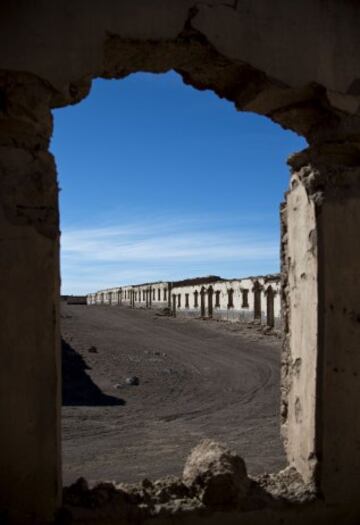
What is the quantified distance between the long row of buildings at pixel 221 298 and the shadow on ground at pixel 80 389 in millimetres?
8700

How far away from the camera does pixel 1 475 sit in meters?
3.09

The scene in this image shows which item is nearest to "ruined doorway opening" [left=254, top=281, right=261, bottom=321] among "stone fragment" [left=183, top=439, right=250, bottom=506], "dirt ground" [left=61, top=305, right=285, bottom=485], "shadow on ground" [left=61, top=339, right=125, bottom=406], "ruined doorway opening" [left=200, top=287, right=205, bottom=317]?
"dirt ground" [left=61, top=305, right=285, bottom=485]

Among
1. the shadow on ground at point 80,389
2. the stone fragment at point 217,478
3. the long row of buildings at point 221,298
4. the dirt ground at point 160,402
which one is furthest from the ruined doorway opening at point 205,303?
the stone fragment at point 217,478

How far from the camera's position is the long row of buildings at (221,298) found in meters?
19.5

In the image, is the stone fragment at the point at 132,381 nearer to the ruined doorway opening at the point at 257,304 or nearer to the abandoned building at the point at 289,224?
the abandoned building at the point at 289,224

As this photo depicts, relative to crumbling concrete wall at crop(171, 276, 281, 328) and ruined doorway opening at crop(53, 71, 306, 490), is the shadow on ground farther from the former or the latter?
ruined doorway opening at crop(53, 71, 306, 490)

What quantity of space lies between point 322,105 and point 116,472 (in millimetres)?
3822

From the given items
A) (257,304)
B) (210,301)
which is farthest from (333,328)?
(210,301)

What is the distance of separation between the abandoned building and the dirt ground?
209cm

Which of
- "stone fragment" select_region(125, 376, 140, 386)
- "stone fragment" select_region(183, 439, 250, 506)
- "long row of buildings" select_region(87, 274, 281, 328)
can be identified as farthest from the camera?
"long row of buildings" select_region(87, 274, 281, 328)

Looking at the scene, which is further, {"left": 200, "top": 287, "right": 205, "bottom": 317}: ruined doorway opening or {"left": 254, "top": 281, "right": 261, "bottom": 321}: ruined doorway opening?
{"left": 200, "top": 287, "right": 205, "bottom": 317}: ruined doorway opening

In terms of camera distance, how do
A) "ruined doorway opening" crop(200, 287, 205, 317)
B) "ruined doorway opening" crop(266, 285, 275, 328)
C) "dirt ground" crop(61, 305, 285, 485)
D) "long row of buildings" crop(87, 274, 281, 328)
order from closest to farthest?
1. "dirt ground" crop(61, 305, 285, 485)
2. "ruined doorway opening" crop(266, 285, 275, 328)
3. "long row of buildings" crop(87, 274, 281, 328)
4. "ruined doorway opening" crop(200, 287, 205, 317)

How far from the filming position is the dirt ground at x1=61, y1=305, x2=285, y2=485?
6103mm

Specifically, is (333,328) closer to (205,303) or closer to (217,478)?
(217,478)
